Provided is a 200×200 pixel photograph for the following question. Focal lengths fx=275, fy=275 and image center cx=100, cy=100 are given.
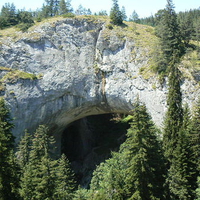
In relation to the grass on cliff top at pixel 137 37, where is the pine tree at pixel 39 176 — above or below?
below

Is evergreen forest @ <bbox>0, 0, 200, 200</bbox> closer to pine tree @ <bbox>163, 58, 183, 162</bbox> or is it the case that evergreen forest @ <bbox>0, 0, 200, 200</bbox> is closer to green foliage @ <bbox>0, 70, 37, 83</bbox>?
pine tree @ <bbox>163, 58, 183, 162</bbox>

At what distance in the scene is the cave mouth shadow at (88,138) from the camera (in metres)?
47.0

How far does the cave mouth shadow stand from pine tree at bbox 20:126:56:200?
762 inches

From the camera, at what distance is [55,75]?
38312 mm

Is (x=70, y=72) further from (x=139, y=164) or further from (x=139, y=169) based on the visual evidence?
(x=139, y=169)

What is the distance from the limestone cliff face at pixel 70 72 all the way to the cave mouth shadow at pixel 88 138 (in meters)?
8.19

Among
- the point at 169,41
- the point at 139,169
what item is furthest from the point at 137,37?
the point at 139,169

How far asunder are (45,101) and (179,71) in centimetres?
1789

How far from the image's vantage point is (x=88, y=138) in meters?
51.0

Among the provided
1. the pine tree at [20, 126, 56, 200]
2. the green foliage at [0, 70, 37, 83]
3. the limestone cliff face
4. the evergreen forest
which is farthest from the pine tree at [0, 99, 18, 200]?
the green foliage at [0, 70, 37, 83]

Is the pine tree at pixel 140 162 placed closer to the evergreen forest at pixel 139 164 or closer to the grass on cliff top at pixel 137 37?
the evergreen forest at pixel 139 164

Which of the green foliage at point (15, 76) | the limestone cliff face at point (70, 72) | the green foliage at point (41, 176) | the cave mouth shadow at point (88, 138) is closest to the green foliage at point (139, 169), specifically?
the green foliage at point (41, 176)

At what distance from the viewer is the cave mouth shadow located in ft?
154

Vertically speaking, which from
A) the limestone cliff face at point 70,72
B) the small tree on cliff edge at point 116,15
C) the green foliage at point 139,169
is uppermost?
the small tree on cliff edge at point 116,15
